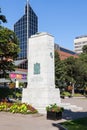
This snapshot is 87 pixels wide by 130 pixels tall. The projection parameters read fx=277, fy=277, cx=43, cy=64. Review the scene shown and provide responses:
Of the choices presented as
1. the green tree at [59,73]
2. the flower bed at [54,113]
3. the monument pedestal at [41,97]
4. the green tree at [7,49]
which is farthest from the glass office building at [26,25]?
the flower bed at [54,113]

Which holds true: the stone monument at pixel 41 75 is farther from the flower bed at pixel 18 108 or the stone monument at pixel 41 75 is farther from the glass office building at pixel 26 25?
the glass office building at pixel 26 25

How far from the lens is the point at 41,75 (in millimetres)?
23891

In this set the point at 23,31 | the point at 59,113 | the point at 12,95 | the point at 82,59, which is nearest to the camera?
the point at 59,113

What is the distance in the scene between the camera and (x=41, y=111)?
22.3 meters

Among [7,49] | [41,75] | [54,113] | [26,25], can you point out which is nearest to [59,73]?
[7,49]

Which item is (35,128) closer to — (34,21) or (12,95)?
(12,95)

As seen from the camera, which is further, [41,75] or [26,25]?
[26,25]

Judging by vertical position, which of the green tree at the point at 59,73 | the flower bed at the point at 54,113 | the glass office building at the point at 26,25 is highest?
the glass office building at the point at 26,25

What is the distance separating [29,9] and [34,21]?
6.91 metres

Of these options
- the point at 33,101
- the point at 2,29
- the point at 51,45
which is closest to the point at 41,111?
the point at 33,101

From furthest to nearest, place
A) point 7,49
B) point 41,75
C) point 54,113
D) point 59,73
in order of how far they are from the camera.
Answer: point 59,73 < point 7,49 < point 41,75 < point 54,113

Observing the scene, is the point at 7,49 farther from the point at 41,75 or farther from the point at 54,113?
the point at 54,113

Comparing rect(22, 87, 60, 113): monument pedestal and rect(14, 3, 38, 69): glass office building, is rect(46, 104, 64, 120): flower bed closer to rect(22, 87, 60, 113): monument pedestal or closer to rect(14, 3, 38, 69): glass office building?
rect(22, 87, 60, 113): monument pedestal

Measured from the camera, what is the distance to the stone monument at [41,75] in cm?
2353
